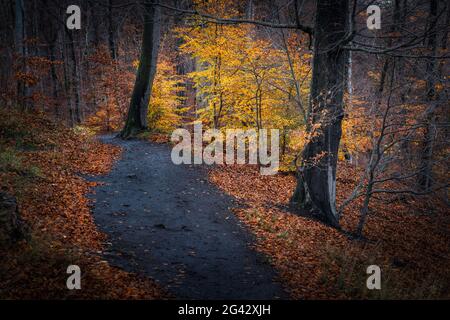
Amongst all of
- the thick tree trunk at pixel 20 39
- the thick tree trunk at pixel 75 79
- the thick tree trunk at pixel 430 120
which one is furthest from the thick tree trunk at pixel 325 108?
the thick tree trunk at pixel 75 79

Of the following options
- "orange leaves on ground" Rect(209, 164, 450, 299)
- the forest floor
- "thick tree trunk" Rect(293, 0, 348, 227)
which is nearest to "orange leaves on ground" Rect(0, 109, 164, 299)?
the forest floor

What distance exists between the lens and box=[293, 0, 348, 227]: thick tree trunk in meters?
8.77

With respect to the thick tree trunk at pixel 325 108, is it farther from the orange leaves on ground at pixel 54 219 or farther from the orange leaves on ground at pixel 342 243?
the orange leaves on ground at pixel 54 219

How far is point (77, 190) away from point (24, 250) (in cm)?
387

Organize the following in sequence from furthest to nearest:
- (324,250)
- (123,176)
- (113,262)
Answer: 1. (123,176)
2. (324,250)
3. (113,262)

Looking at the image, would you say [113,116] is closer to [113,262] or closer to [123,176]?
[123,176]

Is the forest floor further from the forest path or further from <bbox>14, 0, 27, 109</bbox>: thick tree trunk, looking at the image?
<bbox>14, 0, 27, 109</bbox>: thick tree trunk

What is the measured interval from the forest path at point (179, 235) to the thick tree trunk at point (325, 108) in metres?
2.62

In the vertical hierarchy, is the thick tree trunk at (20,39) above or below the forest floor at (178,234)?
above

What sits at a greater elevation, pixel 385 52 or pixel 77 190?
pixel 385 52

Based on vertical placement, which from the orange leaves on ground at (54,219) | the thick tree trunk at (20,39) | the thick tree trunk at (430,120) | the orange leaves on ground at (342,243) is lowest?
the orange leaves on ground at (342,243)

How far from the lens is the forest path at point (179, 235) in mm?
5578

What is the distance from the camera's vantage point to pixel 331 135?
9258 millimetres
